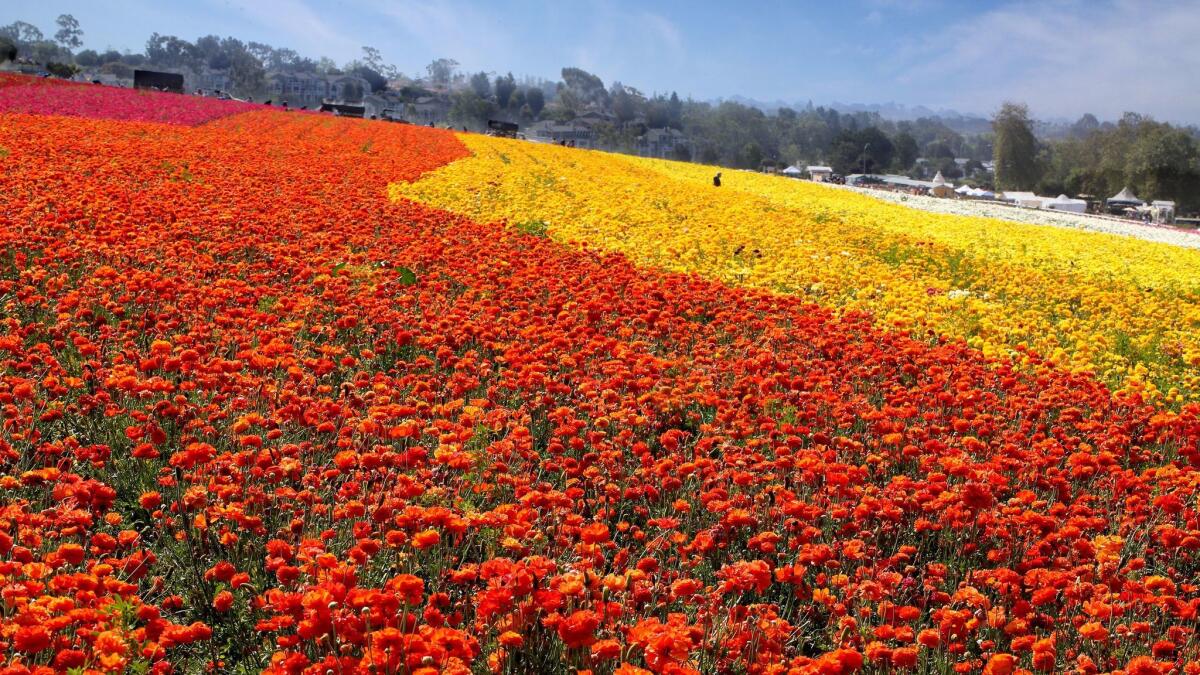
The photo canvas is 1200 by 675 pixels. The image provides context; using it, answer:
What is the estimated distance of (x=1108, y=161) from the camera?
94938 millimetres

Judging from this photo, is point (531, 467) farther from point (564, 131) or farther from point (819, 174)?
point (564, 131)

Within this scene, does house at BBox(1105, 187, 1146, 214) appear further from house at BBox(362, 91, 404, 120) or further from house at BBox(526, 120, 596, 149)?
house at BBox(362, 91, 404, 120)

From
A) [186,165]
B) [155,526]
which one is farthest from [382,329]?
[186,165]

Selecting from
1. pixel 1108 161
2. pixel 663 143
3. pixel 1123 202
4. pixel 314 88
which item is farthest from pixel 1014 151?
pixel 314 88

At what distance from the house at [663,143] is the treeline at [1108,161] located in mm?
58001

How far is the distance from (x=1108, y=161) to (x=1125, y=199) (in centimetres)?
1916

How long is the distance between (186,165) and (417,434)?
41.7 feet

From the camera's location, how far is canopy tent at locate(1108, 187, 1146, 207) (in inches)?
3078

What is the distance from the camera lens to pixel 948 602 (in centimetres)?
439

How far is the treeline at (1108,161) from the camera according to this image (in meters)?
77.4

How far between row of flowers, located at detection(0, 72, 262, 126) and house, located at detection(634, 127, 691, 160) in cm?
11784

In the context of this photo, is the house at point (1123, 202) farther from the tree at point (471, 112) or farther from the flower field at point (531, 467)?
the tree at point (471, 112)

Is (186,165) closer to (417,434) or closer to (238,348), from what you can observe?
(238,348)

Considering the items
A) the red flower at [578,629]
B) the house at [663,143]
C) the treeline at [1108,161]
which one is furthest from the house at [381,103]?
the red flower at [578,629]
